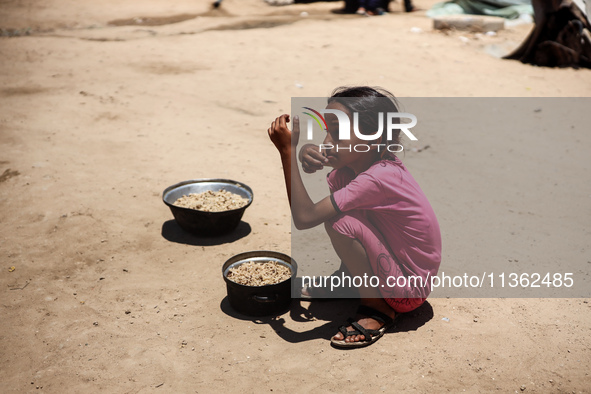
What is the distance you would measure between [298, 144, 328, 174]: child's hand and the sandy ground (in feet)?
2.90

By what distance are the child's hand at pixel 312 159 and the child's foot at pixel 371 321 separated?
0.75m

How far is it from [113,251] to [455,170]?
3.08 meters

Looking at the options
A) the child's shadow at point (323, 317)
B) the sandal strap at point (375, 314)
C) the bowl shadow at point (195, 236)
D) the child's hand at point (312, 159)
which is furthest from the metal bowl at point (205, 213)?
the sandal strap at point (375, 314)

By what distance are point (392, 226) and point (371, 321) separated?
0.50 metres

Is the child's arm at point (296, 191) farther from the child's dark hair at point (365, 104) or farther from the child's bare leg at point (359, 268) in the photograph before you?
the child's dark hair at point (365, 104)

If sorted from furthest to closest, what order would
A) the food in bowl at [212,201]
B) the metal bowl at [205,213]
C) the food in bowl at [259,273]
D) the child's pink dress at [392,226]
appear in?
1. the food in bowl at [212,201]
2. the metal bowl at [205,213]
3. the food in bowl at [259,273]
4. the child's pink dress at [392,226]

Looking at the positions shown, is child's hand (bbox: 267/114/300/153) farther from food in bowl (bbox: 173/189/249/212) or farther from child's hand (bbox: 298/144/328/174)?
food in bowl (bbox: 173/189/249/212)

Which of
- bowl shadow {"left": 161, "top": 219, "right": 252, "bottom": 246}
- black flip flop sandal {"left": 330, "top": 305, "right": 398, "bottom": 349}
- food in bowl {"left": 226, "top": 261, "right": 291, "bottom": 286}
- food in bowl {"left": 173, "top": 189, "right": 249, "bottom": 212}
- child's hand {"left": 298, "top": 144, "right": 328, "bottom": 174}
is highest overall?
child's hand {"left": 298, "top": 144, "right": 328, "bottom": 174}

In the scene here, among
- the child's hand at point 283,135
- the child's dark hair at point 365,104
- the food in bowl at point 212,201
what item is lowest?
the food in bowl at point 212,201

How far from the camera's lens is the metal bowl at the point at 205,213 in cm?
361

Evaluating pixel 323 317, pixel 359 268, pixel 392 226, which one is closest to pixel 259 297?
pixel 323 317

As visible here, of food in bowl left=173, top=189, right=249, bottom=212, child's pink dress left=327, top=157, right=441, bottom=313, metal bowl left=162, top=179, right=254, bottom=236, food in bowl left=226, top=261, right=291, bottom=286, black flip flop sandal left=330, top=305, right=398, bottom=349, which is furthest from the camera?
food in bowl left=173, top=189, right=249, bottom=212

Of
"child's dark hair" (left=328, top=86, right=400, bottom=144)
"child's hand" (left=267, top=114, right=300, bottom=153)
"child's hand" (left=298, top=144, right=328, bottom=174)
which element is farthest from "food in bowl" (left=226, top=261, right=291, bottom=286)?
"child's dark hair" (left=328, top=86, right=400, bottom=144)

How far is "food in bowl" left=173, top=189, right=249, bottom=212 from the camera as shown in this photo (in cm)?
371
